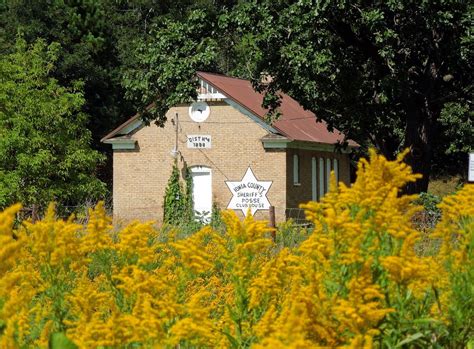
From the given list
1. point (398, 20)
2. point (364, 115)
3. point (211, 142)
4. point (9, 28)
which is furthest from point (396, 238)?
point (9, 28)

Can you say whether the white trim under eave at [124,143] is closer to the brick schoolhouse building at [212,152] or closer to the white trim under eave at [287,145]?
the brick schoolhouse building at [212,152]

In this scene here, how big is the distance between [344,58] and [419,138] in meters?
3.05

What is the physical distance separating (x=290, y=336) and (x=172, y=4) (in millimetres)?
57208

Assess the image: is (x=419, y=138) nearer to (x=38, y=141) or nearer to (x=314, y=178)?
(x=38, y=141)

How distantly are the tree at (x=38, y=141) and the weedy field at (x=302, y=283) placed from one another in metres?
28.2

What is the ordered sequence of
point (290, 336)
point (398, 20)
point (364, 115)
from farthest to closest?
1. point (364, 115)
2. point (398, 20)
3. point (290, 336)

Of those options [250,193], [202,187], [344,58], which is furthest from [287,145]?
[344,58]

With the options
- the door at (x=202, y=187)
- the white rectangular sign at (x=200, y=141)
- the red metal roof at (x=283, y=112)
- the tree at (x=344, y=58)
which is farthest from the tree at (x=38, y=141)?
the tree at (x=344, y=58)

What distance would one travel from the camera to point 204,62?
2423 cm

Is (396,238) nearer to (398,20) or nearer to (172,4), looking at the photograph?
(398,20)

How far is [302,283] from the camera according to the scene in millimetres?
4965

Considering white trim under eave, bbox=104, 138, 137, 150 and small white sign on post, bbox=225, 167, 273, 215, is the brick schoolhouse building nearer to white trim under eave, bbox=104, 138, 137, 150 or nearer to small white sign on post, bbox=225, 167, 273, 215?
white trim under eave, bbox=104, 138, 137, 150

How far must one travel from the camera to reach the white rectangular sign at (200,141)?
38.8m

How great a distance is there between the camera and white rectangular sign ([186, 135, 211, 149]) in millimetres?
38750
